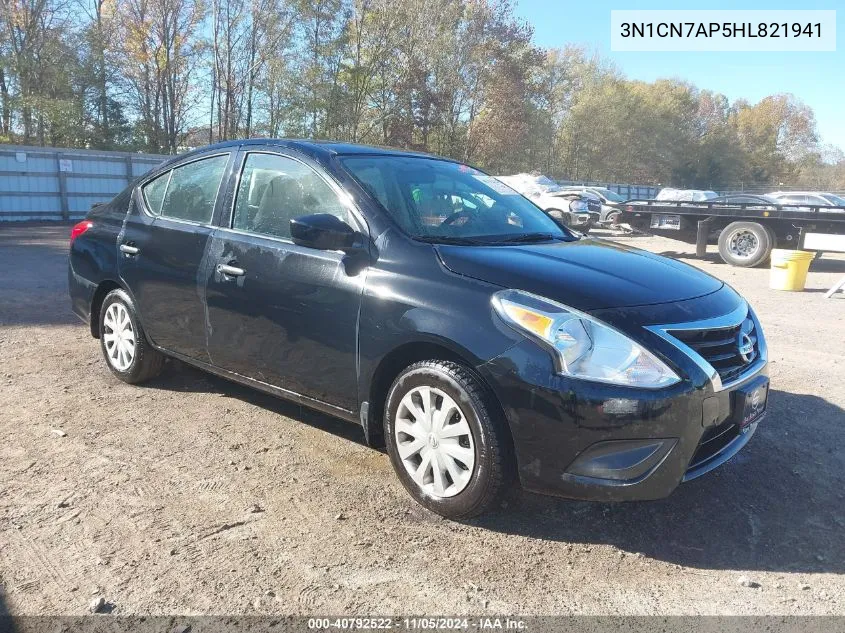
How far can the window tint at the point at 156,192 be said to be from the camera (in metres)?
4.45

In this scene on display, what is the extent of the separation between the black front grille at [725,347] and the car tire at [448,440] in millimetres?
837

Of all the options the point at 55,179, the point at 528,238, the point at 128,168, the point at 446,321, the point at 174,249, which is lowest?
the point at 446,321

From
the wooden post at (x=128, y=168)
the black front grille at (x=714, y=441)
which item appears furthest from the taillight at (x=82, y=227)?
the wooden post at (x=128, y=168)

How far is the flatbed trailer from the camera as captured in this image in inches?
478

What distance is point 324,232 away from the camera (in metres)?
3.15

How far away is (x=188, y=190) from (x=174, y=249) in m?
0.43

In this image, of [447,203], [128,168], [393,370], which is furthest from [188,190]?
[128,168]

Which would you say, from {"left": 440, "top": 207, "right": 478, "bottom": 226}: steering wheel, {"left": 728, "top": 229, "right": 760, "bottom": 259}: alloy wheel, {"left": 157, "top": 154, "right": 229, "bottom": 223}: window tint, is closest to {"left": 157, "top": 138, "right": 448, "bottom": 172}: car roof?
{"left": 157, "top": 154, "right": 229, "bottom": 223}: window tint

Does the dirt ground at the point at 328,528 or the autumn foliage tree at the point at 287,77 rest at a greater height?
the autumn foliage tree at the point at 287,77

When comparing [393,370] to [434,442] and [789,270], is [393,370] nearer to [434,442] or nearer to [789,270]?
[434,442]

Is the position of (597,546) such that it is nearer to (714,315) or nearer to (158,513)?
(714,315)

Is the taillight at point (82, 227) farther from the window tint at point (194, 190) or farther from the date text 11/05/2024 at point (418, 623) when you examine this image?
the date text 11/05/2024 at point (418, 623)

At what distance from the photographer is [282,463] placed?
11.5 ft

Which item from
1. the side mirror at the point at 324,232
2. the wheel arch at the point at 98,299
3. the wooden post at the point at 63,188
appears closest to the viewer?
the side mirror at the point at 324,232
